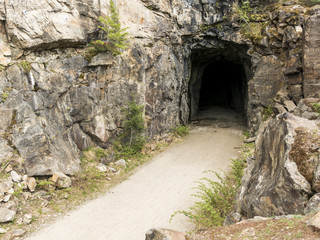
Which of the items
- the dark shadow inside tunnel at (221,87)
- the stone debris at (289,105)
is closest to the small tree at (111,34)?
the stone debris at (289,105)

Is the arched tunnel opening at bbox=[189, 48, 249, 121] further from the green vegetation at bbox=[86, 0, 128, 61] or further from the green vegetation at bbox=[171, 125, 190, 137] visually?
the green vegetation at bbox=[86, 0, 128, 61]

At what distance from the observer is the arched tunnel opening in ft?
81.3

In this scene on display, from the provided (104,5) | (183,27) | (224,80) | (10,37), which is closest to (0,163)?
(10,37)

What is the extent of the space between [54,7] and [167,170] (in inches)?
442

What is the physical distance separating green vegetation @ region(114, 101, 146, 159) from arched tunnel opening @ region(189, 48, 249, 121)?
1195 cm

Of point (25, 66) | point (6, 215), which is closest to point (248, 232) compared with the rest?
point (6, 215)

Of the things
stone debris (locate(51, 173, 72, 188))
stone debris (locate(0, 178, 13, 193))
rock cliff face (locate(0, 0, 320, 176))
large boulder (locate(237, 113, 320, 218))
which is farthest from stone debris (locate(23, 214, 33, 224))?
large boulder (locate(237, 113, 320, 218))

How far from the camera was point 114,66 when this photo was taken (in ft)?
46.4

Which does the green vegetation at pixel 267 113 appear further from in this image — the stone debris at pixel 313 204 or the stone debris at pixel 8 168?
the stone debris at pixel 8 168

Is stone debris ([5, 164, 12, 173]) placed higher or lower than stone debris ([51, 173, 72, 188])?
higher

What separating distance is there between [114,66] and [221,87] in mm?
26010

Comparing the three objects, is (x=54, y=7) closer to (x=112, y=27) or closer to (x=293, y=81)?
(x=112, y=27)

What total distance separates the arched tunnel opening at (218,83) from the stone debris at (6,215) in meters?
20.1

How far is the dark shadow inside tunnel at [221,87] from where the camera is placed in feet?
103
